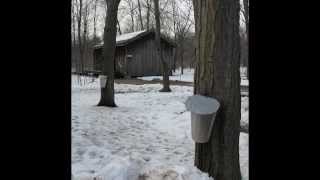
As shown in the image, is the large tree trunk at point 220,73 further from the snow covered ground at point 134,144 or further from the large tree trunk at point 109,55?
the large tree trunk at point 109,55

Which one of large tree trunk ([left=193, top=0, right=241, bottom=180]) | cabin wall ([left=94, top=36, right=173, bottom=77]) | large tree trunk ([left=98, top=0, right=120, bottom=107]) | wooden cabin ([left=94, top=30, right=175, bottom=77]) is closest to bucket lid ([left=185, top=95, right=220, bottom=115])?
large tree trunk ([left=193, top=0, right=241, bottom=180])

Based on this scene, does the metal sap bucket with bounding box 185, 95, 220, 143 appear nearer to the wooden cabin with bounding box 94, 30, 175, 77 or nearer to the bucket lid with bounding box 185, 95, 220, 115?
the bucket lid with bounding box 185, 95, 220, 115

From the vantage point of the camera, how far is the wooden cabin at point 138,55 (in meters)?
25.6

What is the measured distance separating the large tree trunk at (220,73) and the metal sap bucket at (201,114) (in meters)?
0.22

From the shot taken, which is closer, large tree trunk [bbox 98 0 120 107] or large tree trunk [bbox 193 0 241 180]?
large tree trunk [bbox 193 0 241 180]

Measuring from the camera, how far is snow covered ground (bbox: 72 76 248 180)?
11.3 ft

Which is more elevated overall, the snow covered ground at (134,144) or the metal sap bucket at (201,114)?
the metal sap bucket at (201,114)

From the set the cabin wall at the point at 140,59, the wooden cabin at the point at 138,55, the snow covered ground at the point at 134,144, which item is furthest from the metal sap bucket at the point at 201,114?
the cabin wall at the point at 140,59

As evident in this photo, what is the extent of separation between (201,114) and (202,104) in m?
0.13

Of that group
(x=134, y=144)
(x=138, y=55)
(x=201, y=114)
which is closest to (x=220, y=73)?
(x=201, y=114)

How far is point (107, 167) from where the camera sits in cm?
363
